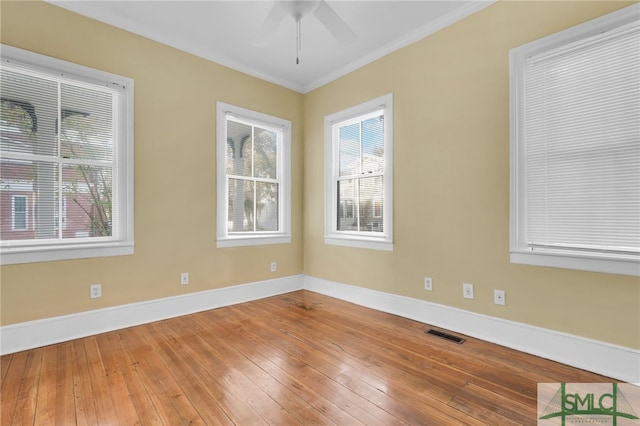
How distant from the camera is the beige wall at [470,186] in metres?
2.17

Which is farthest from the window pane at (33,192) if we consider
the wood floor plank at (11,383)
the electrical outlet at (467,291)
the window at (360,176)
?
the electrical outlet at (467,291)

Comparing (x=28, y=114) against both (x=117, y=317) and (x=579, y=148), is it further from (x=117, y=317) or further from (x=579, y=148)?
(x=579, y=148)

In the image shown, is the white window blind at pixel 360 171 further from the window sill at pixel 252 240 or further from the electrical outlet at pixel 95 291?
the electrical outlet at pixel 95 291

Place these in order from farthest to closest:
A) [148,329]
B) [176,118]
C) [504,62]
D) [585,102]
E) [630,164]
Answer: [176,118]
[148,329]
[504,62]
[585,102]
[630,164]

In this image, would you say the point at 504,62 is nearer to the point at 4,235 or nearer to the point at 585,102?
the point at 585,102

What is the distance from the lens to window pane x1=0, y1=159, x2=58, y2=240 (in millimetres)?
2408

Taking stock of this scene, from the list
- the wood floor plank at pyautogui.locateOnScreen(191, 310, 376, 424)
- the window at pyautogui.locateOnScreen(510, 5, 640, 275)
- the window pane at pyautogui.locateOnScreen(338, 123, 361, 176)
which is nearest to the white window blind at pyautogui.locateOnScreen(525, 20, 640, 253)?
the window at pyautogui.locateOnScreen(510, 5, 640, 275)

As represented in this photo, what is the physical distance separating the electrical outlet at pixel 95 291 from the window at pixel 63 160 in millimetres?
298

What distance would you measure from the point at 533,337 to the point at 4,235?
433cm

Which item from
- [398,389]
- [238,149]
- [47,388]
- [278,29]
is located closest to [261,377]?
[398,389]

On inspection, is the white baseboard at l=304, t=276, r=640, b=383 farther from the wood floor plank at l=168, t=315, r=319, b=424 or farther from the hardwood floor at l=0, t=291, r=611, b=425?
the wood floor plank at l=168, t=315, r=319, b=424

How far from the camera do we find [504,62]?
2523mm

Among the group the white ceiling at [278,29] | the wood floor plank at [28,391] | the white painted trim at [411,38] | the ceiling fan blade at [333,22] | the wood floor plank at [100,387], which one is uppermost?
the white ceiling at [278,29]

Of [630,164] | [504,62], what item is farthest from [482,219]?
[504,62]
